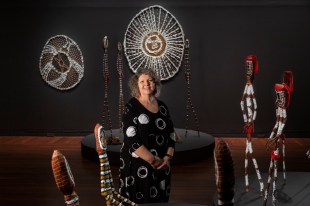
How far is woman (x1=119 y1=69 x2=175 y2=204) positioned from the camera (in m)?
2.95

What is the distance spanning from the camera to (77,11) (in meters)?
7.83

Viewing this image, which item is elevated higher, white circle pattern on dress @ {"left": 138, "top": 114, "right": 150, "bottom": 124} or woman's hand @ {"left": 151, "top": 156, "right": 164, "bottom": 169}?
white circle pattern on dress @ {"left": 138, "top": 114, "right": 150, "bottom": 124}

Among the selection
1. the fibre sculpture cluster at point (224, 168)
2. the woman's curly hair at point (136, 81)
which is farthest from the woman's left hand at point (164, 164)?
the fibre sculpture cluster at point (224, 168)

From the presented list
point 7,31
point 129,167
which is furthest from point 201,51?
point 129,167

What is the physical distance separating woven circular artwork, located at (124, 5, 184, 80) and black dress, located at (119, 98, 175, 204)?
4.67 metres

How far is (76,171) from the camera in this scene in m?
5.58

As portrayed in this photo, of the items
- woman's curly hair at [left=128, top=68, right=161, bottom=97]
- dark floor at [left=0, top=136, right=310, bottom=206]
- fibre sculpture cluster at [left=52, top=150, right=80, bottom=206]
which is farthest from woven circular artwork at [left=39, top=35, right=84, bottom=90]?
fibre sculpture cluster at [left=52, top=150, right=80, bottom=206]

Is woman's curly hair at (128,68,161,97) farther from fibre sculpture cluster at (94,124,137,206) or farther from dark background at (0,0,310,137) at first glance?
dark background at (0,0,310,137)

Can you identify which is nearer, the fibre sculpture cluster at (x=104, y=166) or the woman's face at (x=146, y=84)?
the fibre sculpture cluster at (x=104, y=166)

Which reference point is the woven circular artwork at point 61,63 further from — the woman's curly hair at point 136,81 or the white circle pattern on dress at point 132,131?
the white circle pattern on dress at point 132,131

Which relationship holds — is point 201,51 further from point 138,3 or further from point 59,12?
point 59,12

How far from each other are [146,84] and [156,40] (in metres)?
4.84

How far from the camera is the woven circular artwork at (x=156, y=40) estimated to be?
7.69 m

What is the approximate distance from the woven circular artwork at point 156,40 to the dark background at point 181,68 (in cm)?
14
